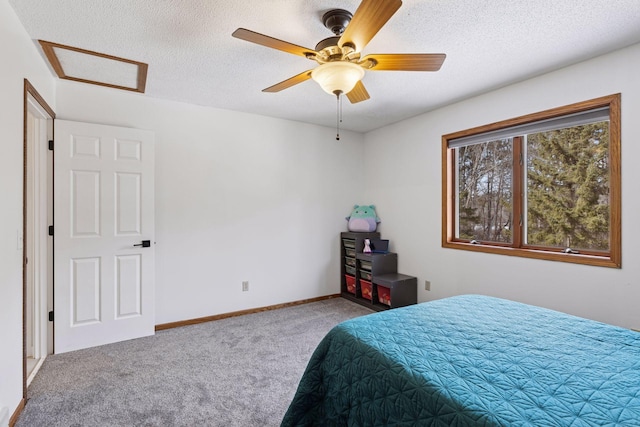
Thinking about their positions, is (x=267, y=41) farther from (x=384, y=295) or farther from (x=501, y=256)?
(x=384, y=295)

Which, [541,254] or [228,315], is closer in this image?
[541,254]

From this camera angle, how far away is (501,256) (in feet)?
9.93

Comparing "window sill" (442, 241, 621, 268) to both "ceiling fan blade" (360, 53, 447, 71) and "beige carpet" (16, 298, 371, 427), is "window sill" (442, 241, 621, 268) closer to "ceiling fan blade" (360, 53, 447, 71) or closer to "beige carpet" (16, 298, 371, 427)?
"beige carpet" (16, 298, 371, 427)

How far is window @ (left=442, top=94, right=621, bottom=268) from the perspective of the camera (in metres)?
2.45

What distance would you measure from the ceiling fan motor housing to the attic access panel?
1.57 meters

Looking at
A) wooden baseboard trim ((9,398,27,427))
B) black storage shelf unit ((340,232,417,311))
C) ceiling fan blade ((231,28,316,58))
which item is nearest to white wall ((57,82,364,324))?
black storage shelf unit ((340,232,417,311))

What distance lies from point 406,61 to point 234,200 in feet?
8.15

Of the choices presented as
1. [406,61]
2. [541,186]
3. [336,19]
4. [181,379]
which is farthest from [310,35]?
[181,379]

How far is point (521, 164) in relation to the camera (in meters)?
3.01

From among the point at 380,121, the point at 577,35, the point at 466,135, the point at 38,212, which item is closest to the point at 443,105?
the point at 466,135

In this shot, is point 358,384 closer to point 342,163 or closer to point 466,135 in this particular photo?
point 466,135

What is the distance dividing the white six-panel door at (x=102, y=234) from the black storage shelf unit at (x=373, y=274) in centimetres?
241

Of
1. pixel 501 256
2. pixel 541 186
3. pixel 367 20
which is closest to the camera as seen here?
pixel 367 20

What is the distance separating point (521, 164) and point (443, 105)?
1037mm
